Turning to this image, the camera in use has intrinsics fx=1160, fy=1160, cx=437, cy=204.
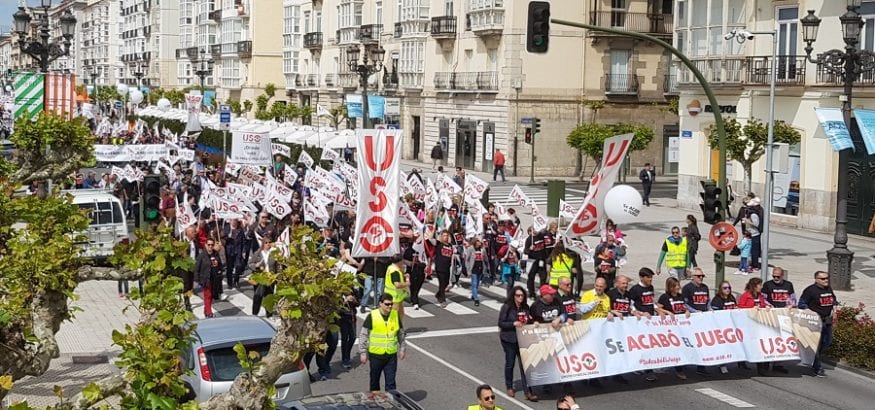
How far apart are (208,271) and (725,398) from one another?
9316 millimetres

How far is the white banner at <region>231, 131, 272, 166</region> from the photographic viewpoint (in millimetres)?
34188

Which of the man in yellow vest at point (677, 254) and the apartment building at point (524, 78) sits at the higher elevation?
the apartment building at point (524, 78)

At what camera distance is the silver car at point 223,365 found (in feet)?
39.0

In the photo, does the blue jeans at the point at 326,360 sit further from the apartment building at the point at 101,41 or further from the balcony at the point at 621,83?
the apartment building at the point at 101,41

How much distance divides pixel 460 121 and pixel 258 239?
30287 mm

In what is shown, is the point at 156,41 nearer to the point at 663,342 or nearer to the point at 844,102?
the point at 844,102

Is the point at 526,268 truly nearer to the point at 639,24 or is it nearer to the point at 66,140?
the point at 66,140

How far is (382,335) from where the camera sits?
13.6 metres

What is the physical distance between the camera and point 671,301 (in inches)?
615

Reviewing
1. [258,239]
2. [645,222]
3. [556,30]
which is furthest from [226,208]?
[556,30]

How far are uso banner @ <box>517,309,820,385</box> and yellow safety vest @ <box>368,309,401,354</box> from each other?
162 centimetres

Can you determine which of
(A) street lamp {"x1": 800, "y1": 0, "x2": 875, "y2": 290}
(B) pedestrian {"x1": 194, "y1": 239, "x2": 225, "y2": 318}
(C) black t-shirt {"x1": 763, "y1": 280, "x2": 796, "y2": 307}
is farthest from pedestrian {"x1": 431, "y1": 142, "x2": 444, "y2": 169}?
(C) black t-shirt {"x1": 763, "y1": 280, "x2": 796, "y2": 307}

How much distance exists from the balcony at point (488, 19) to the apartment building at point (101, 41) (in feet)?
303

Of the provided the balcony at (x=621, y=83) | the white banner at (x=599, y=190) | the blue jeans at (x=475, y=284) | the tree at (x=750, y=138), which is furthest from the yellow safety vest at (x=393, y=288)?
the balcony at (x=621, y=83)
